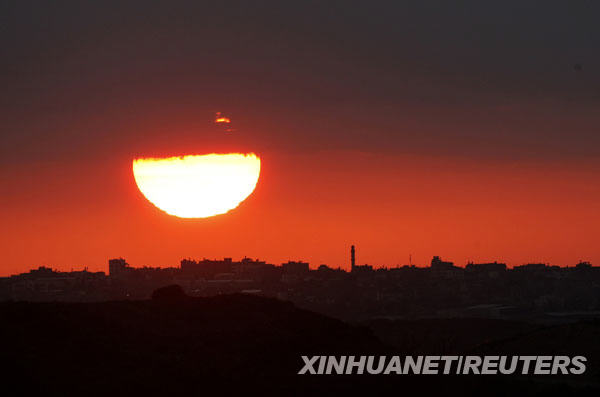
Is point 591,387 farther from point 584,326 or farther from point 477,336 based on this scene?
point 477,336

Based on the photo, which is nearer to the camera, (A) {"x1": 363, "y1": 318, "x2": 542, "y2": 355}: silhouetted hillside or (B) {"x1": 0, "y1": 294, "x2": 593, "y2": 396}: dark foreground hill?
(B) {"x1": 0, "y1": 294, "x2": 593, "y2": 396}: dark foreground hill

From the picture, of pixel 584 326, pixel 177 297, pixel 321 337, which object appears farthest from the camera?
pixel 584 326

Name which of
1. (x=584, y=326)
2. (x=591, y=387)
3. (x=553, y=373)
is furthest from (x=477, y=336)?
(x=591, y=387)

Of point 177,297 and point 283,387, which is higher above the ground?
point 177,297

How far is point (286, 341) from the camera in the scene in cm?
5450

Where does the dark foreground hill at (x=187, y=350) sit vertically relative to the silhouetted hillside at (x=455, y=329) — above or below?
above

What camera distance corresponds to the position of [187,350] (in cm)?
5191

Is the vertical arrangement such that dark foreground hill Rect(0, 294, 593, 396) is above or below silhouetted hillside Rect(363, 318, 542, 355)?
above

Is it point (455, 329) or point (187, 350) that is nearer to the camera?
point (187, 350)

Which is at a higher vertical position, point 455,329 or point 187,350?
point 187,350

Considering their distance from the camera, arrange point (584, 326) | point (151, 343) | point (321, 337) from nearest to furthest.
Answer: point (151, 343) → point (321, 337) → point (584, 326)

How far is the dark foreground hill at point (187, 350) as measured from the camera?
4681cm

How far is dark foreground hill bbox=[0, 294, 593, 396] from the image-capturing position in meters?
46.8

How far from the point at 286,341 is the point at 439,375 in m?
7.12
